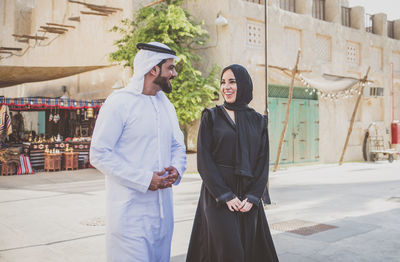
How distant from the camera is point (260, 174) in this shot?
3.21 meters

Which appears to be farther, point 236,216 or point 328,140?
point 328,140

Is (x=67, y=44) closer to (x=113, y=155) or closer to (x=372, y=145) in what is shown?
(x=372, y=145)

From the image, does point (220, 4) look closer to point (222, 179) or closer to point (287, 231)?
point (287, 231)

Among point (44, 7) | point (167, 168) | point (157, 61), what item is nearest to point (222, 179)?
point (167, 168)

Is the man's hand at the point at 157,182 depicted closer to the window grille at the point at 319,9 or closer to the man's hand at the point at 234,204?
the man's hand at the point at 234,204

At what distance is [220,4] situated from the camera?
520 inches

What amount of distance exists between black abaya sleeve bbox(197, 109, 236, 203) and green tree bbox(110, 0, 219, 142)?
8.85m

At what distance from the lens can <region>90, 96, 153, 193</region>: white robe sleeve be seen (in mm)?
2654

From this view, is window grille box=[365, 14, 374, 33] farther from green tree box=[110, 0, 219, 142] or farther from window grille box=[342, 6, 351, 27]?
green tree box=[110, 0, 219, 142]

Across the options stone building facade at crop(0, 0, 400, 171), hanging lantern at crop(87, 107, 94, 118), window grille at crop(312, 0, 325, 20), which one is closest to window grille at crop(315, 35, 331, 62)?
stone building facade at crop(0, 0, 400, 171)

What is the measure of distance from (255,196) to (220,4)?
1107cm

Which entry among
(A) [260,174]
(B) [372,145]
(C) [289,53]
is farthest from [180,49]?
(B) [372,145]

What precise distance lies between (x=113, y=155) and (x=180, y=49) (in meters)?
10.4

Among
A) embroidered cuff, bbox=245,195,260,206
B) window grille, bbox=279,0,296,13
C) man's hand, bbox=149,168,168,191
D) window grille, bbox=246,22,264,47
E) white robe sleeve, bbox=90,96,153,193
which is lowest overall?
Result: embroidered cuff, bbox=245,195,260,206
